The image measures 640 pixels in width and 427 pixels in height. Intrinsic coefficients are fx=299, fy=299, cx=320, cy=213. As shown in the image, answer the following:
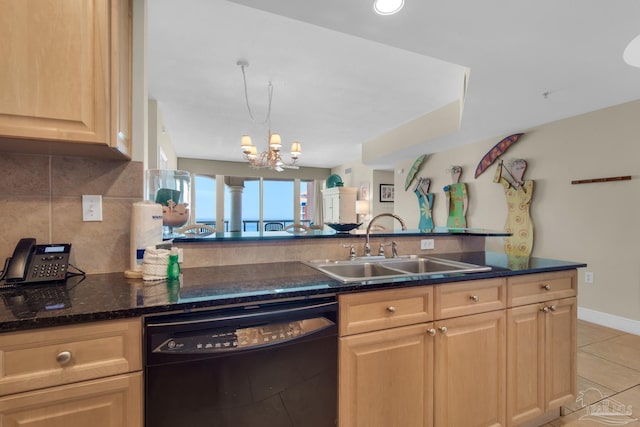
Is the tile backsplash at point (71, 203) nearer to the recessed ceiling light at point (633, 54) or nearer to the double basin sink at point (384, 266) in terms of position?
the double basin sink at point (384, 266)

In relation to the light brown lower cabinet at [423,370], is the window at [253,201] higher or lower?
higher

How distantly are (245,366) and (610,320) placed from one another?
13.1 ft

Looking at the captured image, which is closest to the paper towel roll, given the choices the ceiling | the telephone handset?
the telephone handset

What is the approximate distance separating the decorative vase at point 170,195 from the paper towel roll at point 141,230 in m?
0.16

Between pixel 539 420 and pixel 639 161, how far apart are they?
2.83m

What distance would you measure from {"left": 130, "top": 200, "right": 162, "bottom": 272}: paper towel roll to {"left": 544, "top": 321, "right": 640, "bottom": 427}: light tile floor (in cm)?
236

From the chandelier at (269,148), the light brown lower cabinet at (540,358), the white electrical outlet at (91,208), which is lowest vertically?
the light brown lower cabinet at (540,358)

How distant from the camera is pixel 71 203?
1354 millimetres

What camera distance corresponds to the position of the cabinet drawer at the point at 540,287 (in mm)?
1537

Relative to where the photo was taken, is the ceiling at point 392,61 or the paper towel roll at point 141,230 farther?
the ceiling at point 392,61

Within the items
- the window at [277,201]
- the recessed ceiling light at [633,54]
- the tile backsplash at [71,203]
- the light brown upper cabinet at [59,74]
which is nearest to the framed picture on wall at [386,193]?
the window at [277,201]

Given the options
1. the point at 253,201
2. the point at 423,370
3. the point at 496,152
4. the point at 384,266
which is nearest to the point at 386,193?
the point at 496,152

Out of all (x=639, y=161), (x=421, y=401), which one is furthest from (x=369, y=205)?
(x=421, y=401)

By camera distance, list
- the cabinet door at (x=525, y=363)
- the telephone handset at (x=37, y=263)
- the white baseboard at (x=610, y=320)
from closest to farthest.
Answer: the telephone handset at (x=37, y=263)
the cabinet door at (x=525, y=363)
the white baseboard at (x=610, y=320)
